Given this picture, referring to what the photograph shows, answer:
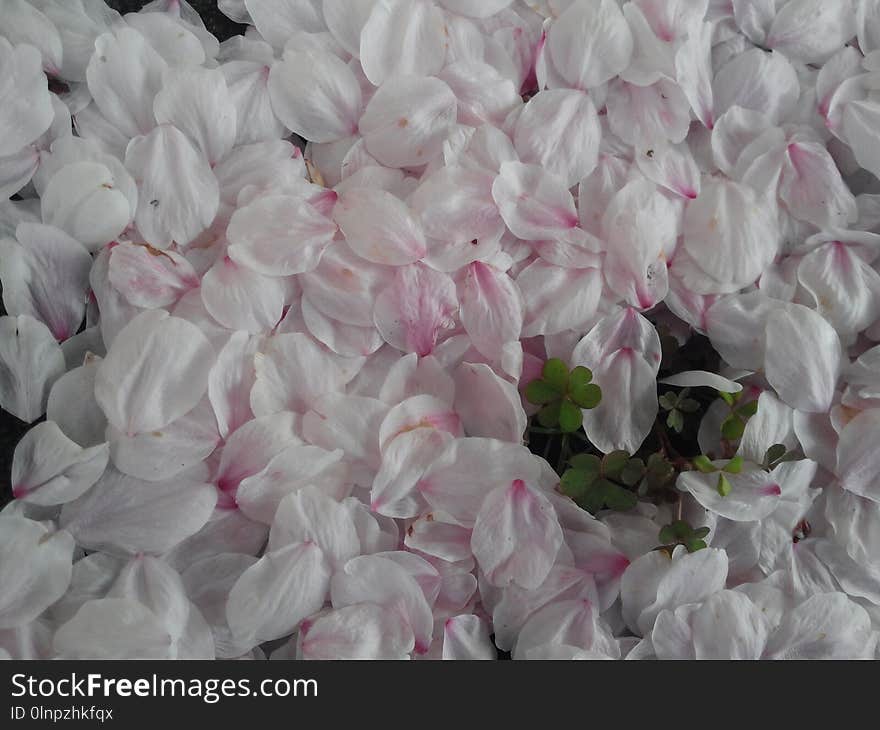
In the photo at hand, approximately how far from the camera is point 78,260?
0.52 metres

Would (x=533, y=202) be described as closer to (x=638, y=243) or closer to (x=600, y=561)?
(x=638, y=243)

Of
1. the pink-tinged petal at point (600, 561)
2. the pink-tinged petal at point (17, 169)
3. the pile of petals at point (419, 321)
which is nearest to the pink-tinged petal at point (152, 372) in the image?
the pile of petals at point (419, 321)

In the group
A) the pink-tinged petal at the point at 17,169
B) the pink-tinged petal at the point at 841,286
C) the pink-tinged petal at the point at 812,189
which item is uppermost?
the pink-tinged petal at the point at 812,189

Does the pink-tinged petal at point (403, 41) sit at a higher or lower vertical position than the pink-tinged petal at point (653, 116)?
higher

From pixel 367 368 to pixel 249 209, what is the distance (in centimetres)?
10

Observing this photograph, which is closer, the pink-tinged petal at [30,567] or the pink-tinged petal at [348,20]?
the pink-tinged petal at [30,567]

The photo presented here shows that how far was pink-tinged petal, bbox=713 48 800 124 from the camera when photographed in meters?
0.58

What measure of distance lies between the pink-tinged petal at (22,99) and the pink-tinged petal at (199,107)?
0.06 metres

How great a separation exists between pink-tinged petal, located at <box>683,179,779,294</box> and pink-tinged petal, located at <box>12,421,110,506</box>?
1.08ft

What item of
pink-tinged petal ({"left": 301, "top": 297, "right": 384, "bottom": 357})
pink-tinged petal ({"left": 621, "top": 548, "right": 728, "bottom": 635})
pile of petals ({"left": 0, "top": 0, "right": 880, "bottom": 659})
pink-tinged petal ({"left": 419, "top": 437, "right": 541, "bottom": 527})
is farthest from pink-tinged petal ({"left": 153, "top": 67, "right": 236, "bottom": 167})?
pink-tinged petal ({"left": 621, "top": 548, "right": 728, "bottom": 635})

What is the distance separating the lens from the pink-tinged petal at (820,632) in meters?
0.49

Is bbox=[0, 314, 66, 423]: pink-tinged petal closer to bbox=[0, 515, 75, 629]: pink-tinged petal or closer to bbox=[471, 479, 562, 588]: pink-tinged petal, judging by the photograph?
bbox=[0, 515, 75, 629]: pink-tinged petal

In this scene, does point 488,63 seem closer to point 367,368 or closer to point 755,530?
point 367,368

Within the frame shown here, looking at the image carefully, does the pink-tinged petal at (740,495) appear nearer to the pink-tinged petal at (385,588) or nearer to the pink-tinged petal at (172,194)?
the pink-tinged petal at (385,588)
